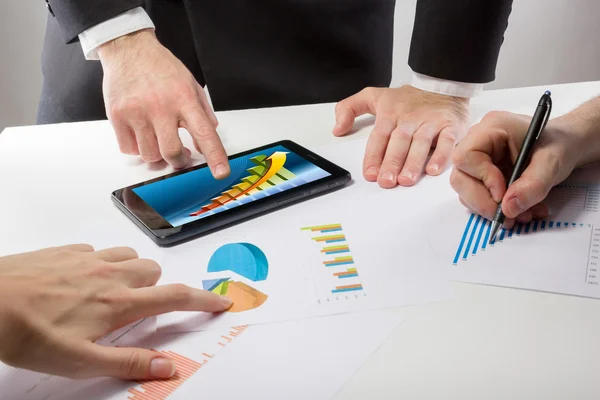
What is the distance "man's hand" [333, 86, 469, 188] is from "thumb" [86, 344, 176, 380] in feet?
1.35

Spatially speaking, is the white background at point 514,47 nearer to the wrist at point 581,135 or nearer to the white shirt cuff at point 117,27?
the white shirt cuff at point 117,27

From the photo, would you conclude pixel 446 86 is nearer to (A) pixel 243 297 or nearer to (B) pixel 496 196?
(B) pixel 496 196

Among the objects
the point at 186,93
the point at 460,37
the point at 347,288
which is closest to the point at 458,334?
the point at 347,288

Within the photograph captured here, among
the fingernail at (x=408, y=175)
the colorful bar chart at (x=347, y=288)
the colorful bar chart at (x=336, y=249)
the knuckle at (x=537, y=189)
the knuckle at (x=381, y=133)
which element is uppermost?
the knuckle at (x=381, y=133)

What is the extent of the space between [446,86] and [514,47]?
1.73 m

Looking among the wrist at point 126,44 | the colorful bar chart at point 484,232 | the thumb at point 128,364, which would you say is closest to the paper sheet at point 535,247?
→ the colorful bar chart at point 484,232

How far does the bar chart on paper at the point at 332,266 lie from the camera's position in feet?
1.97

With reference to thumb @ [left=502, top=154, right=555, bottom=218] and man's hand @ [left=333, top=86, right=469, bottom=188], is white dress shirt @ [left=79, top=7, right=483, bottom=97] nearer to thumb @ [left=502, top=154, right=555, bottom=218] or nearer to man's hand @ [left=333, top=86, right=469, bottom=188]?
man's hand @ [left=333, top=86, right=469, bottom=188]

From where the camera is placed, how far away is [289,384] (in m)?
0.49

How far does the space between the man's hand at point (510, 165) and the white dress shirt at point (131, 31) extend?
25 cm

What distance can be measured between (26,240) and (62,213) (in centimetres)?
7

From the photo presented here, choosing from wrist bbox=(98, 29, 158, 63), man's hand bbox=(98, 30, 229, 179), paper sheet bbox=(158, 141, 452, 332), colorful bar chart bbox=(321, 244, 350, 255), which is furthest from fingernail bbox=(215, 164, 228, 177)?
wrist bbox=(98, 29, 158, 63)

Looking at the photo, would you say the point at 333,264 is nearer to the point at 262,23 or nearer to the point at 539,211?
the point at 539,211

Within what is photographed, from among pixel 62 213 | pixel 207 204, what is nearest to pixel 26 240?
pixel 62 213
